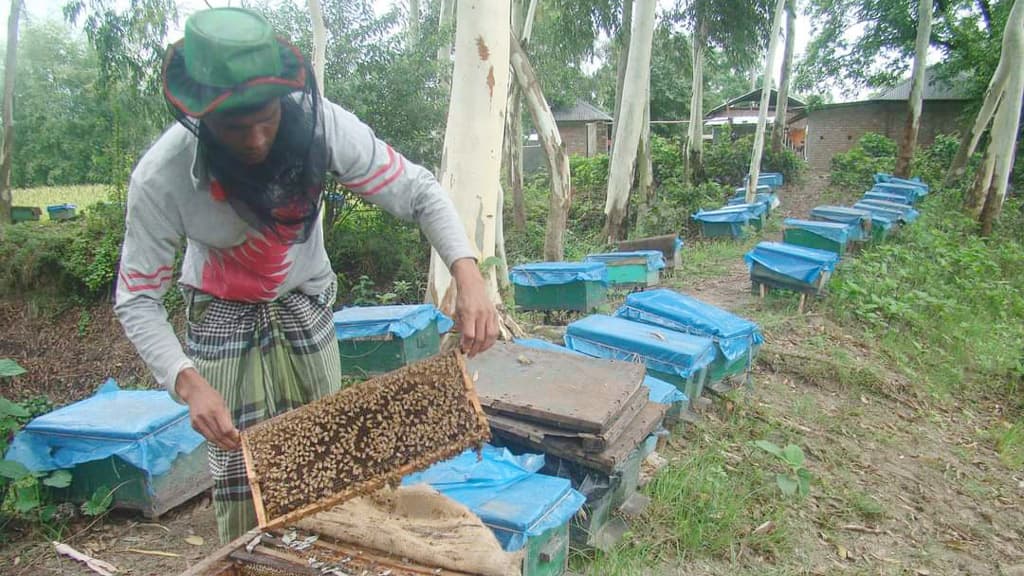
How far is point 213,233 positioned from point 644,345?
12.1 ft

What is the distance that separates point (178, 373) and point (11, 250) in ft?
43.0

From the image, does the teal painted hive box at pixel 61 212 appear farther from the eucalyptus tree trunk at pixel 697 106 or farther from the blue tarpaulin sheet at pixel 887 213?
the blue tarpaulin sheet at pixel 887 213

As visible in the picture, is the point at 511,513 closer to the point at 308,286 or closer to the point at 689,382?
the point at 308,286

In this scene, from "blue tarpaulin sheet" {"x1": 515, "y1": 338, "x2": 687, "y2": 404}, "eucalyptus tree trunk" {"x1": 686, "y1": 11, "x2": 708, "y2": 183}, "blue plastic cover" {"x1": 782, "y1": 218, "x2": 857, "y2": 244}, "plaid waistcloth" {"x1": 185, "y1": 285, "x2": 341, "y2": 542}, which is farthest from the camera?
"eucalyptus tree trunk" {"x1": 686, "y1": 11, "x2": 708, "y2": 183}

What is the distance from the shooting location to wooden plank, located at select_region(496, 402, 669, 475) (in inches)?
139

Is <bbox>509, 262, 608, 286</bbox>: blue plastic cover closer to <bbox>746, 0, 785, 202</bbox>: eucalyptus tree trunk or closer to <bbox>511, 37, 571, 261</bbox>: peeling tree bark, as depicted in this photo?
<bbox>511, 37, 571, 261</bbox>: peeling tree bark

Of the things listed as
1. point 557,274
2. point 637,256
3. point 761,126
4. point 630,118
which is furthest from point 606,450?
point 761,126

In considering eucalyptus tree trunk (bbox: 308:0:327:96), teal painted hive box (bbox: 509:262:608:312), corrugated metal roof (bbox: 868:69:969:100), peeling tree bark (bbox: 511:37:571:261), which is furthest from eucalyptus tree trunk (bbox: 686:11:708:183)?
teal painted hive box (bbox: 509:262:608:312)

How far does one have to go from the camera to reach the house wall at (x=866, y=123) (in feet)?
89.0

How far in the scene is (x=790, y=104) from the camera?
32.8 meters

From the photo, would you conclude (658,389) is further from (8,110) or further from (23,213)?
(8,110)

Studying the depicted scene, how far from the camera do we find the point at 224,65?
1709mm

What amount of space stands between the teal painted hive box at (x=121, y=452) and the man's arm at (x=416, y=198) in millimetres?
2668

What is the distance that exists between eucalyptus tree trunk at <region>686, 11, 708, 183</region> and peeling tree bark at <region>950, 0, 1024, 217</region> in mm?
6929
